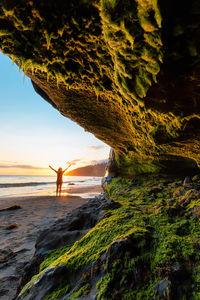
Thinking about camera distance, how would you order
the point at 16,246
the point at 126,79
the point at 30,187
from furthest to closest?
1. the point at 30,187
2. the point at 16,246
3. the point at 126,79

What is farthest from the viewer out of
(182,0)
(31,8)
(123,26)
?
(31,8)

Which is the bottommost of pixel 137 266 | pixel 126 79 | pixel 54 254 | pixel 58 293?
pixel 54 254

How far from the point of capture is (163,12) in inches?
47.2

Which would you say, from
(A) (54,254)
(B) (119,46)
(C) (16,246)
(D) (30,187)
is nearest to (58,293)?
(A) (54,254)

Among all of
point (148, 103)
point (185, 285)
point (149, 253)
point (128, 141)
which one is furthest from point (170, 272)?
point (128, 141)

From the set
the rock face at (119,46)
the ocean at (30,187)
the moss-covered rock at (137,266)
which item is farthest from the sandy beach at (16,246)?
the ocean at (30,187)

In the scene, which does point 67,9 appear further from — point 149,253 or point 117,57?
point 149,253

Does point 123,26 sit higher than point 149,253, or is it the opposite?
point 123,26

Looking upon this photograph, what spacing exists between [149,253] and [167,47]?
2.08 m

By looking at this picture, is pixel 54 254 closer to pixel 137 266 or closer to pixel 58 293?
pixel 58 293

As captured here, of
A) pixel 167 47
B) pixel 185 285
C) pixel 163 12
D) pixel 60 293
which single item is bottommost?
pixel 60 293

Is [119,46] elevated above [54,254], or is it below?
above

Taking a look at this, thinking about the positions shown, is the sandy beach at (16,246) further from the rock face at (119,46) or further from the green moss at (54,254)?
the rock face at (119,46)

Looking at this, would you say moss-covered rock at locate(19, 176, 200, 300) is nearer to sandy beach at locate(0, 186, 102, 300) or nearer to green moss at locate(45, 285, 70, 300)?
green moss at locate(45, 285, 70, 300)
